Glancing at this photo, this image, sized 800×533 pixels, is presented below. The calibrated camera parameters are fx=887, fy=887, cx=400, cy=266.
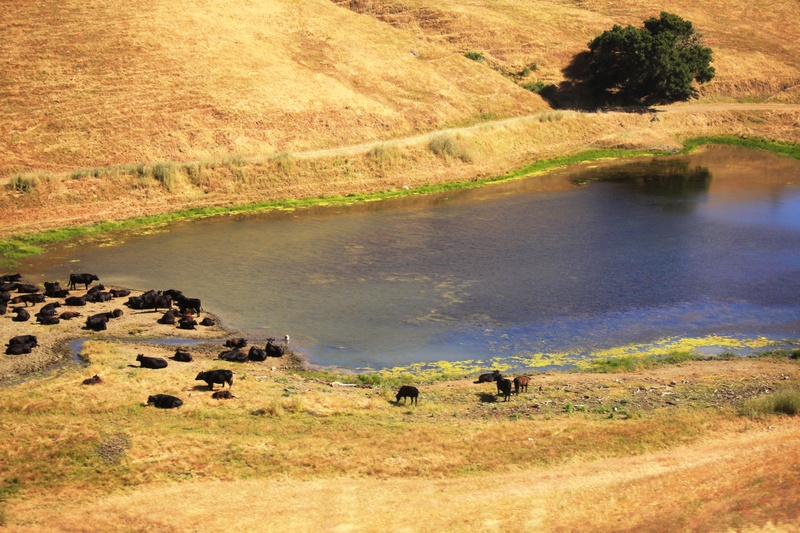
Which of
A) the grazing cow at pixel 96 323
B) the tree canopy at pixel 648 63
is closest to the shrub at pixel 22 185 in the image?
the grazing cow at pixel 96 323

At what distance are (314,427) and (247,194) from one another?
106 ft

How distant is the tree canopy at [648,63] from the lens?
7600cm

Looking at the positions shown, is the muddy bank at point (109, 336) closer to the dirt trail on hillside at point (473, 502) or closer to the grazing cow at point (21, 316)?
the grazing cow at point (21, 316)

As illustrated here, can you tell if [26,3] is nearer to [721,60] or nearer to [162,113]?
[162,113]

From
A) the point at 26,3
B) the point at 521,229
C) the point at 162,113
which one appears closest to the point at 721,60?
the point at 521,229

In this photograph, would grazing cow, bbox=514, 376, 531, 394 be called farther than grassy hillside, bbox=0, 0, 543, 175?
No

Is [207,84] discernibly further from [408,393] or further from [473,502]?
[473,502]

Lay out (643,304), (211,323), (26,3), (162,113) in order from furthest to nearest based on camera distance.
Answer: (26,3) → (162,113) → (643,304) → (211,323)

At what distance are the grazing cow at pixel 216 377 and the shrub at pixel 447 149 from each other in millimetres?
38321

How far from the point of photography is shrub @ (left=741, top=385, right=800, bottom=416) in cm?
2553

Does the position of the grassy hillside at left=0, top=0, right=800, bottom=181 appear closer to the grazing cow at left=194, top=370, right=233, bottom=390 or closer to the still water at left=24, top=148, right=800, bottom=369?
the still water at left=24, top=148, right=800, bottom=369

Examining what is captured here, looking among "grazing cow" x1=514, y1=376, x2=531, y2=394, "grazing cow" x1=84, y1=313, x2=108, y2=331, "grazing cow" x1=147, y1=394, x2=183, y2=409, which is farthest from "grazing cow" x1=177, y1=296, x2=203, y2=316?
"grazing cow" x1=514, y1=376, x2=531, y2=394

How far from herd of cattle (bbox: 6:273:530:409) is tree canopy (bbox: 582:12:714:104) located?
176 ft

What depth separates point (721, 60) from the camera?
87562mm
